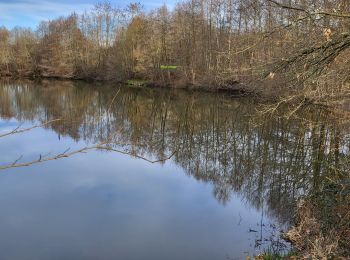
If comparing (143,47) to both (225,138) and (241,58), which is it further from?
(225,138)

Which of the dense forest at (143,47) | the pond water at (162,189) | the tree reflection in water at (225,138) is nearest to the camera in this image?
the pond water at (162,189)

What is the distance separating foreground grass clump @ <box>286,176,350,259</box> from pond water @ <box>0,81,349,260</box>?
944 mm

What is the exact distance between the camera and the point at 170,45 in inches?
1864

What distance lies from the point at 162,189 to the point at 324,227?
613cm

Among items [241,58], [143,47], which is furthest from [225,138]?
[143,47]

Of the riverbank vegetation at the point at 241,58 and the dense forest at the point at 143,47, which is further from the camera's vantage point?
the dense forest at the point at 143,47

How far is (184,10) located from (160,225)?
130 feet

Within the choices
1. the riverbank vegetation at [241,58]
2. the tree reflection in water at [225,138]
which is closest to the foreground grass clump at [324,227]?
the riverbank vegetation at [241,58]

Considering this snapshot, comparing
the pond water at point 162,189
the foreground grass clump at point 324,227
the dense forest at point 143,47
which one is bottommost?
the pond water at point 162,189

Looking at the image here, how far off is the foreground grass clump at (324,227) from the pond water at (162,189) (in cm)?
94

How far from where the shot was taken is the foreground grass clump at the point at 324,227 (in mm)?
6223

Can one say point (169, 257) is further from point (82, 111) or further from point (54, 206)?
point (82, 111)

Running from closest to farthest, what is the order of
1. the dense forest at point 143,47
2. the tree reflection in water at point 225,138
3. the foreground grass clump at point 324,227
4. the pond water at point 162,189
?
the foreground grass clump at point 324,227 < the pond water at point 162,189 < the tree reflection in water at point 225,138 < the dense forest at point 143,47

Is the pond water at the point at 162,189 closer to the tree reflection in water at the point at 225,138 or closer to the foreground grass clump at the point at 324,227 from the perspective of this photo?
the tree reflection in water at the point at 225,138
